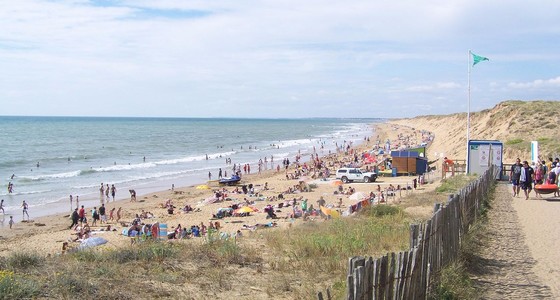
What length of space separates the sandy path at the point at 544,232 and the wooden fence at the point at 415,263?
1.40 m

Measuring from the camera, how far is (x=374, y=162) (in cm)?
4662

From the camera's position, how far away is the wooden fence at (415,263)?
4941mm

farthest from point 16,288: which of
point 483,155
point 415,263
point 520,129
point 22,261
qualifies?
point 520,129

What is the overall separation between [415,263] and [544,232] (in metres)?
7.56

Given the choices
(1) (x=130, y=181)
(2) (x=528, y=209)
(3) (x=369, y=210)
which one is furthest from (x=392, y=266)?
(1) (x=130, y=181)

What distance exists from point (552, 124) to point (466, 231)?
35009 millimetres

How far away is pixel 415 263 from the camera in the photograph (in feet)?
20.0

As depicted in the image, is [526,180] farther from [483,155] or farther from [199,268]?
[199,268]

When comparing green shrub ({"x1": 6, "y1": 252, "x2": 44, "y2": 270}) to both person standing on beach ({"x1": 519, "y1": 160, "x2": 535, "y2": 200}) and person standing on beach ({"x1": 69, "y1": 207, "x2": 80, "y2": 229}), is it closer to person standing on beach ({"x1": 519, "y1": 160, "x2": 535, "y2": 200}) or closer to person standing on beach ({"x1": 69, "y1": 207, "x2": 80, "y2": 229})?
person standing on beach ({"x1": 519, "y1": 160, "x2": 535, "y2": 200})

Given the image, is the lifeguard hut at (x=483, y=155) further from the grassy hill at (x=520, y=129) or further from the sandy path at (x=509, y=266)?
the sandy path at (x=509, y=266)

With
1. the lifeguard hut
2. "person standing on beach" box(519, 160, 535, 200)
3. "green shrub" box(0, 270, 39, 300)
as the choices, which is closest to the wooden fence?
"green shrub" box(0, 270, 39, 300)

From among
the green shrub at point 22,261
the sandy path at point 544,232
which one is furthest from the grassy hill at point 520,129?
the green shrub at point 22,261

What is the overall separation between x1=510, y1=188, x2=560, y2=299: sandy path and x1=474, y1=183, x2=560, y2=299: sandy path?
0.07m

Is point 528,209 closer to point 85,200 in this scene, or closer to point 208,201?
point 208,201
